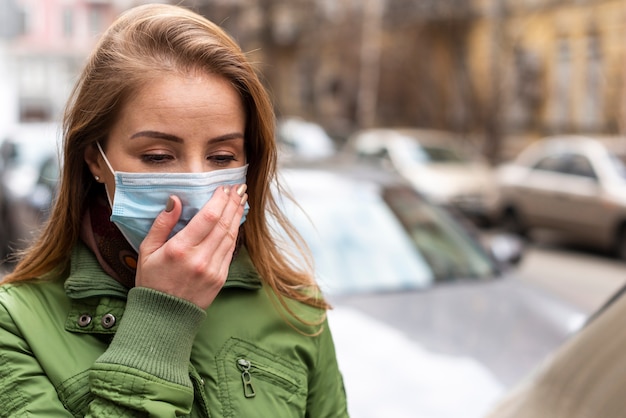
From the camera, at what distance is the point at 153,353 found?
4.84 ft

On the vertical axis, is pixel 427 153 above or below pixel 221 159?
below

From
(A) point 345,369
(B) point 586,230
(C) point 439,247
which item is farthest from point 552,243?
(A) point 345,369

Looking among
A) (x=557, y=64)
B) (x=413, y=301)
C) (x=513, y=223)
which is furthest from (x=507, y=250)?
(x=557, y=64)

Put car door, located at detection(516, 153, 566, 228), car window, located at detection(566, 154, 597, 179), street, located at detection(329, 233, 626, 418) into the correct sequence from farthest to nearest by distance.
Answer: car door, located at detection(516, 153, 566, 228) < car window, located at detection(566, 154, 597, 179) < street, located at detection(329, 233, 626, 418)

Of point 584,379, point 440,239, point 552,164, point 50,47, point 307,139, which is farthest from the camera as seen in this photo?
point 50,47

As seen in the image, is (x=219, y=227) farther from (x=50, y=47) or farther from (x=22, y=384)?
(x=50, y=47)

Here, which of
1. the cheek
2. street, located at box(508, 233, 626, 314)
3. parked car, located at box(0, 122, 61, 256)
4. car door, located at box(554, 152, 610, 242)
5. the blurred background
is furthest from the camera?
car door, located at box(554, 152, 610, 242)

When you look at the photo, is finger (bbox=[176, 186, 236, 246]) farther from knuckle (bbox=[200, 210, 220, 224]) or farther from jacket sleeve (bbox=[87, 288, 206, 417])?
jacket sleeve (bbox=[87, 288, 206, 417])

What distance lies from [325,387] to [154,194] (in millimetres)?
518

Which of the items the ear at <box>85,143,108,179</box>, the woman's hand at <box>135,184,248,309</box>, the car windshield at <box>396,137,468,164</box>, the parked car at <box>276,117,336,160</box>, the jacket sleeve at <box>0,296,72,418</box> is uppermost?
the ear at <box>85,143,108,179</box>

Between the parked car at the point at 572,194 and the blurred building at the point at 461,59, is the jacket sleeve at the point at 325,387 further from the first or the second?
the blurred building at the point at 461,59

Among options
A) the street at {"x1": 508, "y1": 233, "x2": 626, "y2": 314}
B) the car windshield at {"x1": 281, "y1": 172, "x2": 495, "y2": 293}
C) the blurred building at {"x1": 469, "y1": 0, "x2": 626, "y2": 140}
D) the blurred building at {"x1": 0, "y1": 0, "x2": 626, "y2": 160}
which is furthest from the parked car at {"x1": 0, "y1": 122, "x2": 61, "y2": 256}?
the blurred building at {"x1": 469, "y1": 0, "x2": 626, "y2": 140}

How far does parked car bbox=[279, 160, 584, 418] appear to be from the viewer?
322 centimetres

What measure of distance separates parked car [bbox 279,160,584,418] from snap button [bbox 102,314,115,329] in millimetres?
1266
